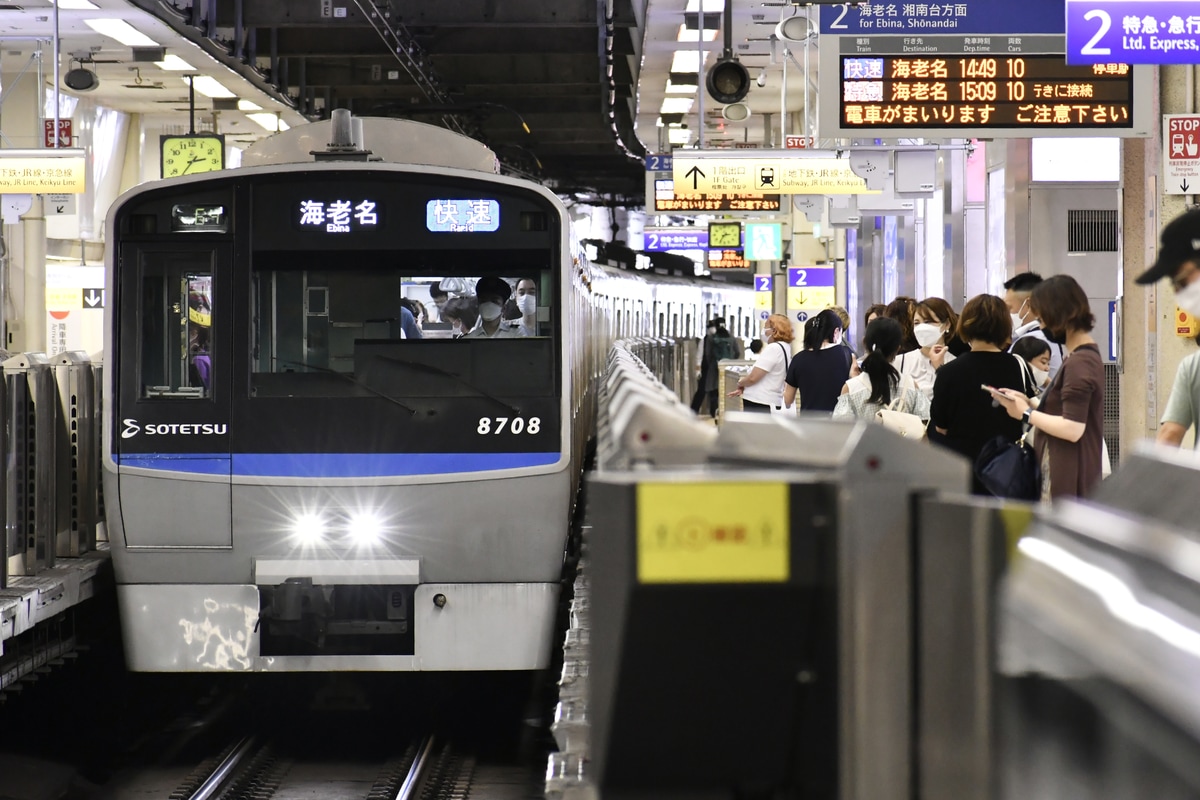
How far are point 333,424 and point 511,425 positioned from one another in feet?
2.51

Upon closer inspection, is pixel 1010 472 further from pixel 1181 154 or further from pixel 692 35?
pixel 692 35

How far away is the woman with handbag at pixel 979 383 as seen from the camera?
6.32 meters

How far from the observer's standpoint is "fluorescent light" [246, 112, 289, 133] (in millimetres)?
24908

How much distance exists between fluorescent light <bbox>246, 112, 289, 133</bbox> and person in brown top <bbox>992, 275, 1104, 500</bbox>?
20.2 metres

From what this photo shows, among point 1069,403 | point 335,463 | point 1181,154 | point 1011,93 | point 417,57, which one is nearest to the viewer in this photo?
point 1069,403

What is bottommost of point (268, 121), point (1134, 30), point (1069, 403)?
point (1069, 403)

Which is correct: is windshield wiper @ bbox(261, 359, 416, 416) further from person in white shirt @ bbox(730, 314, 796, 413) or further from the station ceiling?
the station ceiling

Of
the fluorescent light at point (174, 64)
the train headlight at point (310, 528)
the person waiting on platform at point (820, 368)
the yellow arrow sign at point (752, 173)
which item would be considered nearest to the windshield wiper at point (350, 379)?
the train headlight at point (310, 528)

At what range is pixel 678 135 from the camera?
98.0ft

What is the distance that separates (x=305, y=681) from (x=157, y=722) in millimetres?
1082

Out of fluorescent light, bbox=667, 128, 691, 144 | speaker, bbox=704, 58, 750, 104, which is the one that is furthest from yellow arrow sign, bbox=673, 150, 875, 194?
fluorescent light, bbox=667, 128, 691, 144

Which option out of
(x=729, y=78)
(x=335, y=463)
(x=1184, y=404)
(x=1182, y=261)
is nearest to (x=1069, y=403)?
(x=1184, y=404)

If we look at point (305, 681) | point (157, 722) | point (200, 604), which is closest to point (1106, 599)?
point (200, 604)

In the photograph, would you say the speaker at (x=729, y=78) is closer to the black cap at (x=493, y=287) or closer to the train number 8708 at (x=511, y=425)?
the black cap at (x=493, y=287)
